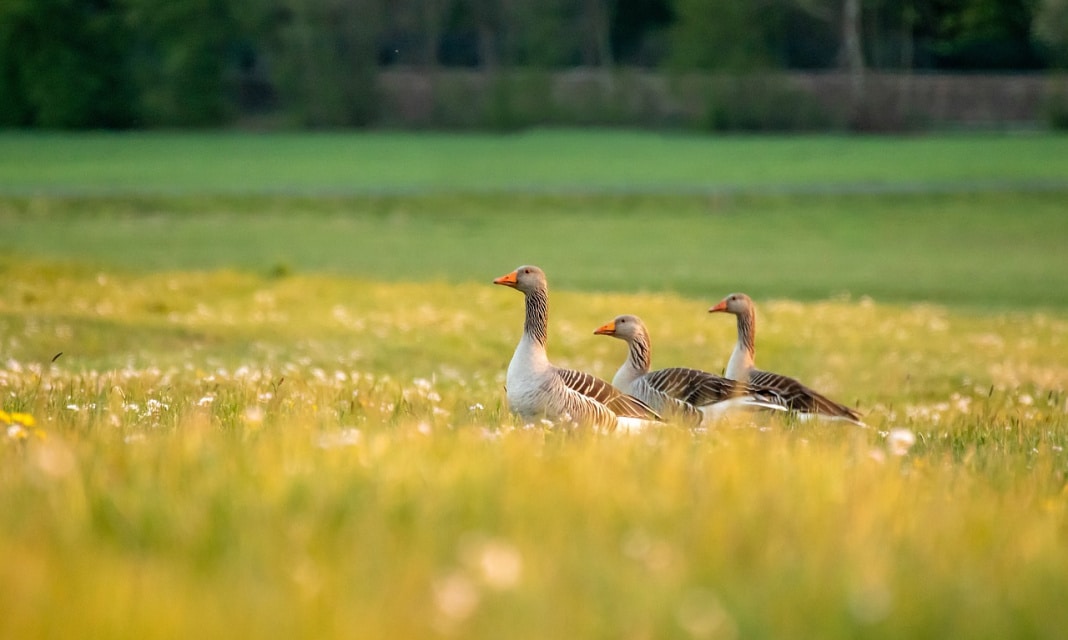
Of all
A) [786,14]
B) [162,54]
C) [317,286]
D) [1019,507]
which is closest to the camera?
[1019,507]

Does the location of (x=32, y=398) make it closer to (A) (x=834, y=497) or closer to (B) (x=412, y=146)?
(A) (x=834, y=497)

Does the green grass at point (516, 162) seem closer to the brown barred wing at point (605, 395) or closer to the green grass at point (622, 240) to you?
the green grass at point (622, 240)

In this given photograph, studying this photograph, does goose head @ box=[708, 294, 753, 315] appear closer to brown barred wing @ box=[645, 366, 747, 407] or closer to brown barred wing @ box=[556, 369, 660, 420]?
brown barred wing @ box=[645, 366, 747, 407]

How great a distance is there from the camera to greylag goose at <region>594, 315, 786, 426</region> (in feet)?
30.8

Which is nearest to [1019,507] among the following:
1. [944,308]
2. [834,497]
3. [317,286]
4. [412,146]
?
[834,497]

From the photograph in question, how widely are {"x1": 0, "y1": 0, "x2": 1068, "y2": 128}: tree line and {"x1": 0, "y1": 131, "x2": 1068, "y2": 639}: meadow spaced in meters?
60.0

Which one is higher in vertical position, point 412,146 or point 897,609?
point 897,609

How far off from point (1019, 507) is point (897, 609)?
186 cm

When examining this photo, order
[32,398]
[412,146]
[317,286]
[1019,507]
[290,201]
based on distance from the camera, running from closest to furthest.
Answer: [1019,507], [32,398], [317,286], [290,201], [412,146]

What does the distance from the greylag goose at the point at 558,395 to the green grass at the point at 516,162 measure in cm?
4862

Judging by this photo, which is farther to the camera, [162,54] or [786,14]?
[162,54]

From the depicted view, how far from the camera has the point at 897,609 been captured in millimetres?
3801

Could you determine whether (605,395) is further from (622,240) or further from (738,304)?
(622,240)

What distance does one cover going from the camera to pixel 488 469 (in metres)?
5.20
